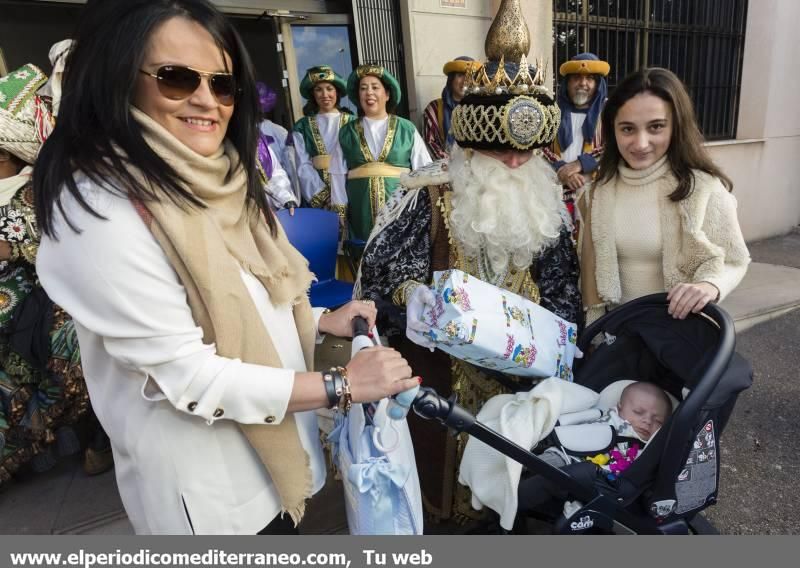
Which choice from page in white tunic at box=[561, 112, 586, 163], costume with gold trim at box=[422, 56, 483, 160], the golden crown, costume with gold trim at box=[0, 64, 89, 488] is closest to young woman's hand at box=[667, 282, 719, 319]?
the golden crown

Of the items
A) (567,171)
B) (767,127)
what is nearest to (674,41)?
(767,127)

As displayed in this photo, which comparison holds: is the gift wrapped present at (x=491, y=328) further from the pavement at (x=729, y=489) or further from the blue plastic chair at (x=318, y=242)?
the blue plastic chair at (x=318, y=242)

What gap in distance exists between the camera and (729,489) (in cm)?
247

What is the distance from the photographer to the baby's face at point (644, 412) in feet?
5.55

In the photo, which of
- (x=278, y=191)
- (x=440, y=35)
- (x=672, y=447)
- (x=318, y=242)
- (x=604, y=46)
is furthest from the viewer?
(x=604, y=46)

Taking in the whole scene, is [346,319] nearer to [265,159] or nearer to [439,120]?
[265,159]

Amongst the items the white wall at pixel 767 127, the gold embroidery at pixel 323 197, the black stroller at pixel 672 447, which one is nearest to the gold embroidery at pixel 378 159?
the gold embroidery at pixel 323 197

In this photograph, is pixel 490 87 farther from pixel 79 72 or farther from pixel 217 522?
pixel 217 522

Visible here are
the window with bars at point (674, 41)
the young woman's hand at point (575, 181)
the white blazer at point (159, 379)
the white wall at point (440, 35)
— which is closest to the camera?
the white blazer at point (159, 379)

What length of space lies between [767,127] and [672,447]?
768cm

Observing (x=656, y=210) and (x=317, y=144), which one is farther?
(x=317, y=144)

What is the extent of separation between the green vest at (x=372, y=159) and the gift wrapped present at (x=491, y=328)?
9.69 ft

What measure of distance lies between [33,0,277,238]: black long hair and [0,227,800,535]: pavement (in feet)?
2.56
